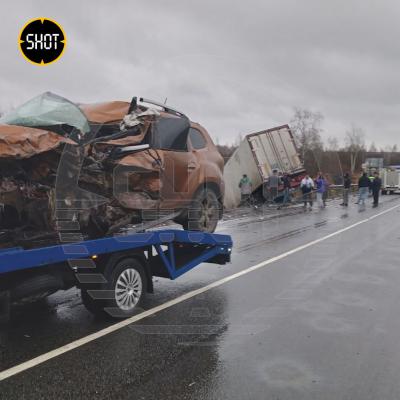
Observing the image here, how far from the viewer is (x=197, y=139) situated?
7609 millimetres

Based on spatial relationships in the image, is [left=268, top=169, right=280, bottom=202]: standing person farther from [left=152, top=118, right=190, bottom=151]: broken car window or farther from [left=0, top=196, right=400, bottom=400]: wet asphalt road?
[left=152, top=118, right=190, bottom=151]: broken car window

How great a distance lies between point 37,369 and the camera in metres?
3.87

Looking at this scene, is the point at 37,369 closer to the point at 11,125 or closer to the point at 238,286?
the point at 11,125

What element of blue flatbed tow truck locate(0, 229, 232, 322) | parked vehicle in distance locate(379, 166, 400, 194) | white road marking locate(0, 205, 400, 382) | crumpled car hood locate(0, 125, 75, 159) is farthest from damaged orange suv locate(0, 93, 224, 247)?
parked vehicle in distance locate(379, 166, 400, 194)

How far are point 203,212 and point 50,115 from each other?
3.10 metres

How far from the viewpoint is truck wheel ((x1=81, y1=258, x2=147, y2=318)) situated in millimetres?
4977

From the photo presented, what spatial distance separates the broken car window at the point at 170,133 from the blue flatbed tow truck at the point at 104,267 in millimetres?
1236

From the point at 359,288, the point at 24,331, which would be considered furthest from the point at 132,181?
the point at 359,288

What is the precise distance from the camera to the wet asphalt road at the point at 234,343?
11.8 feet

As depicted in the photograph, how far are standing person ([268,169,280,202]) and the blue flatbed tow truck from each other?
14.7m

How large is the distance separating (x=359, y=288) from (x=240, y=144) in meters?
15.5

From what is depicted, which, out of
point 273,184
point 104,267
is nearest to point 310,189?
point 273,184

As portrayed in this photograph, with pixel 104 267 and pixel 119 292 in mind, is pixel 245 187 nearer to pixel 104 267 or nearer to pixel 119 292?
pixel 119 292

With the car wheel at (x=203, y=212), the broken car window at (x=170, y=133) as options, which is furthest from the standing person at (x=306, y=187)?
the broken car window at (x=170, y=133)
